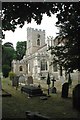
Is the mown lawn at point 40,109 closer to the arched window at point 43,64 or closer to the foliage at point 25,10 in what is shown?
the foliage at point 25,10

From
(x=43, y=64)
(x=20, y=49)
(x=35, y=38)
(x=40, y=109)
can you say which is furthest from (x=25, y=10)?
(x=20, y=49)

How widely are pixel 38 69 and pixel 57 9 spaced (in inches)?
1726

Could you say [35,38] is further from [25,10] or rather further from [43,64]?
[25,10]

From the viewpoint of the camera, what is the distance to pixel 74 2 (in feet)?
26.7

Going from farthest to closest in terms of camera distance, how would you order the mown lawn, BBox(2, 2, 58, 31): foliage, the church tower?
the church tower < the mown lawn < BBox(2, 2, 58, 31): foliage

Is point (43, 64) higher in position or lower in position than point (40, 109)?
higher

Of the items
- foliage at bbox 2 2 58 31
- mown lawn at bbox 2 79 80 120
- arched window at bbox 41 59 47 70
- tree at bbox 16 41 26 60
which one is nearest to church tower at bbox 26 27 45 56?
tree at bbox 16 41 26 60

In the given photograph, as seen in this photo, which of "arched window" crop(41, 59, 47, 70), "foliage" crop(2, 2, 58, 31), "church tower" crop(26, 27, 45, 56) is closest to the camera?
"foliage" crop(2, 2, 58, 31)

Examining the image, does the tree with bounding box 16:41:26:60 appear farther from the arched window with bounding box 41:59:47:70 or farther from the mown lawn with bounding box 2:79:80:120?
the mown lawn with bounding box 2:79:80:120

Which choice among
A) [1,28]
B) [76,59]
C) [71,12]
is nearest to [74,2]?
[71,12]

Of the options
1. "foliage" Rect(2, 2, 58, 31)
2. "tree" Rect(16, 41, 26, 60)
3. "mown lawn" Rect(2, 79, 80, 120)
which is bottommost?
"mown lawn" Rect(2, 79, 80, 120)

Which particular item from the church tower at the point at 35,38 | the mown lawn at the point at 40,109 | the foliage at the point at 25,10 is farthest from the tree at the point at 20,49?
the foliage at the point at 25,10

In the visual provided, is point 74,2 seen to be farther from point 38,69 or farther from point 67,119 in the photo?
point 38,69

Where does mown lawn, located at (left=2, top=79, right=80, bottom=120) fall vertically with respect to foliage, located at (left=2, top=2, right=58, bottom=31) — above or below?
below
